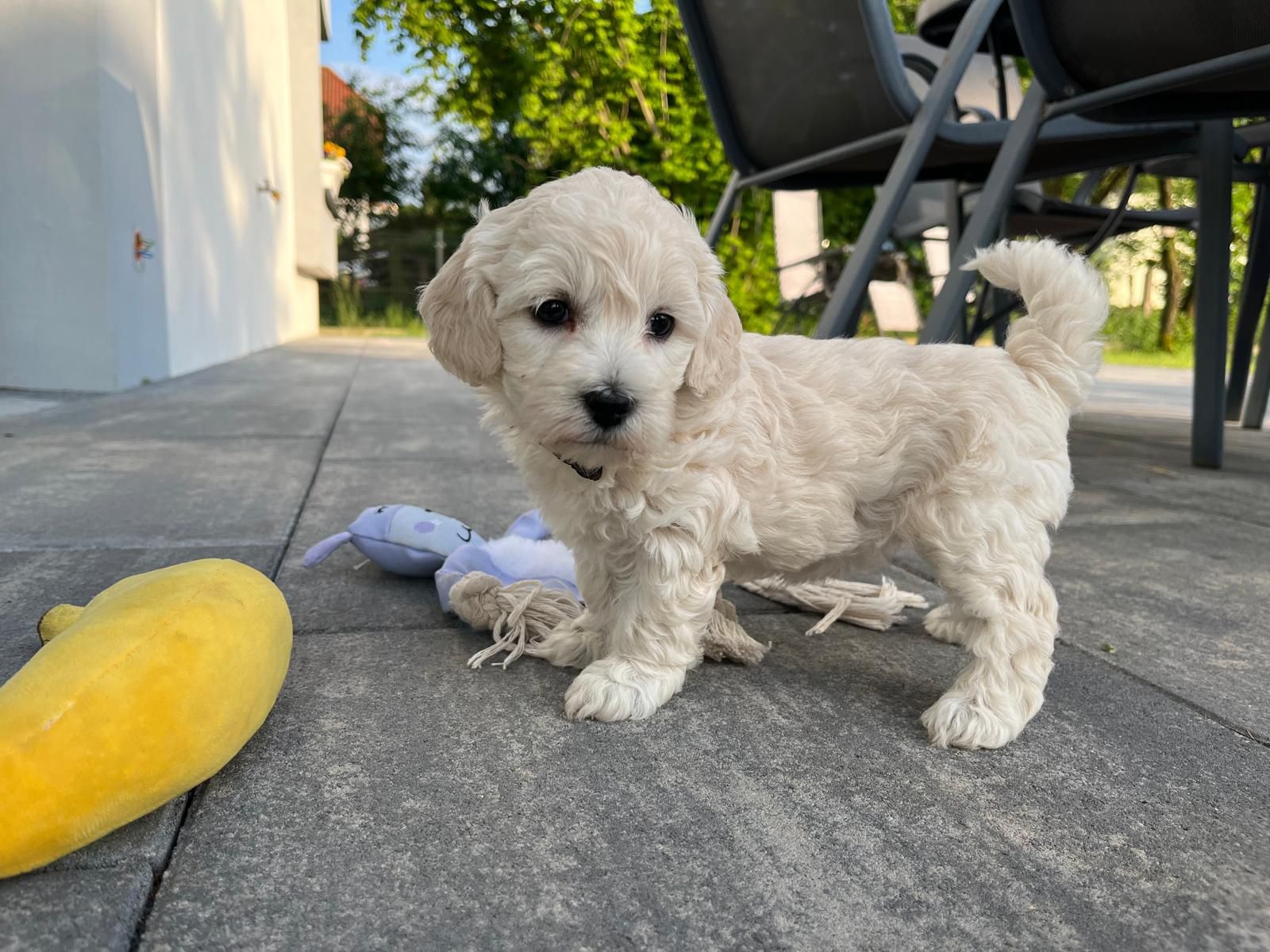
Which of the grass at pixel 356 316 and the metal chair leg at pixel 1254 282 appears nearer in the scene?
the metal chair leg at pixel 1254 282

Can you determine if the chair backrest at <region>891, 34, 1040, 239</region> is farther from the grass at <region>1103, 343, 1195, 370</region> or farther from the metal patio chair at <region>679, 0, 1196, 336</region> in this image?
the grass at <region>1103, 343, 1195, 370</region>

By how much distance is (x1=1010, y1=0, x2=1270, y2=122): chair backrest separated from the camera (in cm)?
280

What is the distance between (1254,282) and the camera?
18.0ft

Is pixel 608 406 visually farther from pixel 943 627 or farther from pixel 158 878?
pixel 943 627

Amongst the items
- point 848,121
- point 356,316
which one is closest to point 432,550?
point 848,121

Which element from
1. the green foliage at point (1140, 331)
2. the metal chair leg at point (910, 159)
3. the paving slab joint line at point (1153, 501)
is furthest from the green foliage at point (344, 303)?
the paving slab joint line at point (1153, 501)

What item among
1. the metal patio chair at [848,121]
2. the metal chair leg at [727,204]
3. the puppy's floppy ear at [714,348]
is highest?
the metal patio chair at [848,121]

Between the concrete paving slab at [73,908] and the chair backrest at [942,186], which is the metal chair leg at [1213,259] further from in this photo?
the concrete paving slab at [73,908]

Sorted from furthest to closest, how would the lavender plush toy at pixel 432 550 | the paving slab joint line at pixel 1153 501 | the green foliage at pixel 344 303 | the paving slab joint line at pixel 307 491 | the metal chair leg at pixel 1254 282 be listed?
the green foliage at pixel 344 303 < the metal chair leg at pixel 1254 282 < the paving slab joint line at pixel 1153 501 < the paving slab joint line at pixel 307 491 < the lavender plush toy at pixel 432 550

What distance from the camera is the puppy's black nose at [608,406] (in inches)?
66.9

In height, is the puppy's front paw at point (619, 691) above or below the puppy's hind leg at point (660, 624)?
below

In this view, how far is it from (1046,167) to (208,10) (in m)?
7.48

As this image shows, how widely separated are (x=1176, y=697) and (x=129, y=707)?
1.94 meters

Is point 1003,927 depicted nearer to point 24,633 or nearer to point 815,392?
point 815,392
